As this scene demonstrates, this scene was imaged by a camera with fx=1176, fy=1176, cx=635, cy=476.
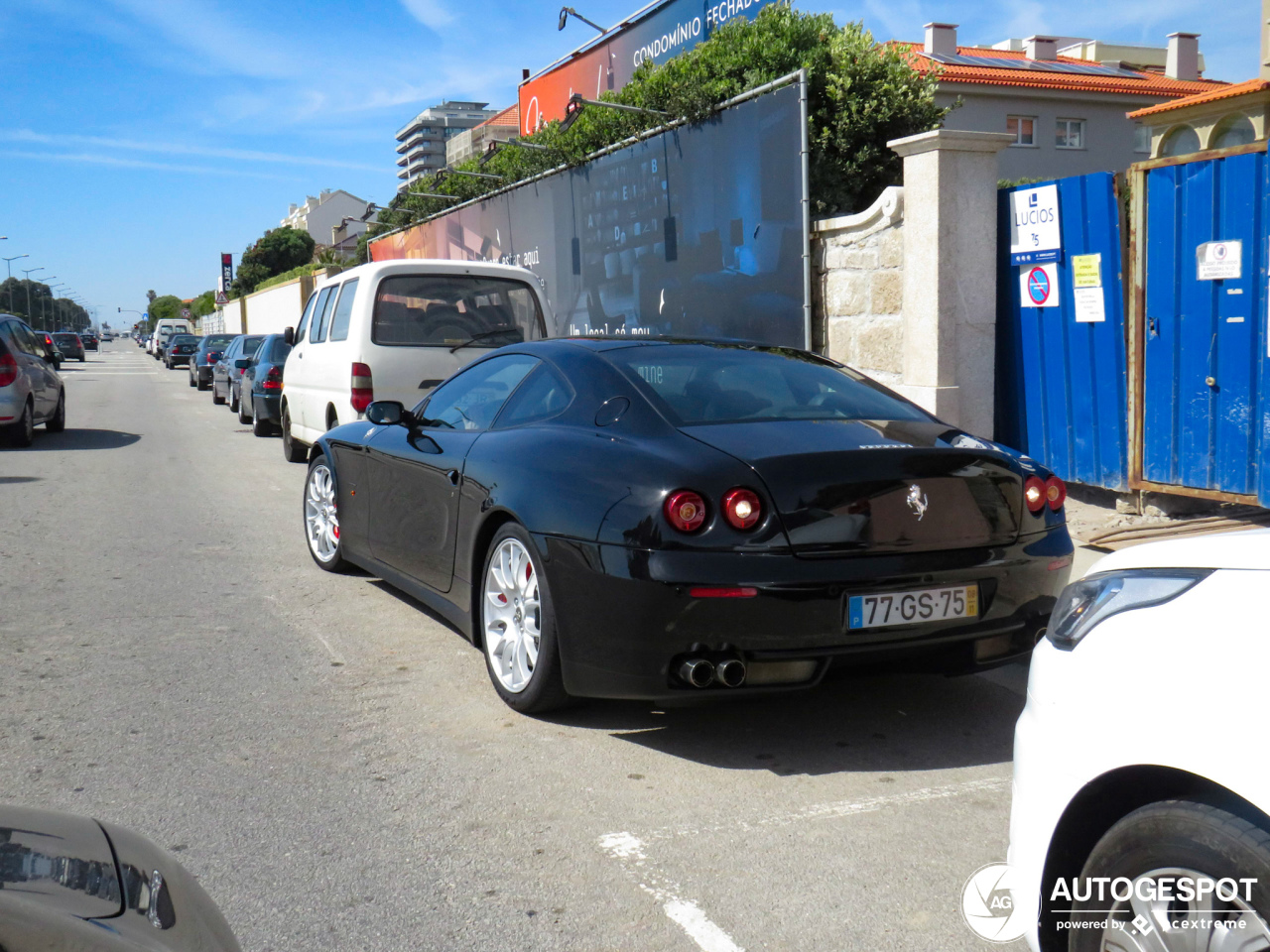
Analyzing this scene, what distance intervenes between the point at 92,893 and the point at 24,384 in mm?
14708

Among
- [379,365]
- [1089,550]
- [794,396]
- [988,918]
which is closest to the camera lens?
[988,918]

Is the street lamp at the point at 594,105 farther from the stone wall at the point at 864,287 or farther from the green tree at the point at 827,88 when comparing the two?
the stone wall at the point at 864,287

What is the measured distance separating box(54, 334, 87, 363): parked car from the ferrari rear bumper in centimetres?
5918

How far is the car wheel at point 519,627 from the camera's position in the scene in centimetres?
416

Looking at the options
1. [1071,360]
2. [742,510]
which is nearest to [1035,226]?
[1071,360]

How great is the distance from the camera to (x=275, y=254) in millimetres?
104500

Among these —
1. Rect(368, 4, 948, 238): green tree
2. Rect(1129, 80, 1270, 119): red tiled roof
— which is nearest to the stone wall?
Rect(368, 4, 948, 238): green tree

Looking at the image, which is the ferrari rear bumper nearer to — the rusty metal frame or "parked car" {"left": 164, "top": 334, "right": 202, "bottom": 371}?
the rusty metal frame

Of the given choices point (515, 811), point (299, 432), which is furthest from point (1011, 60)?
point (515, 811)

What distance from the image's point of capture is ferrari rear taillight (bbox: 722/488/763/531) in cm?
376

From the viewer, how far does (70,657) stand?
5141 millimetres

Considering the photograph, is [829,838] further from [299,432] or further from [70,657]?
[299,432]

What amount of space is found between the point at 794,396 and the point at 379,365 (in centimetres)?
546

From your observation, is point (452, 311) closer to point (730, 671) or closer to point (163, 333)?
point (730, 671)
